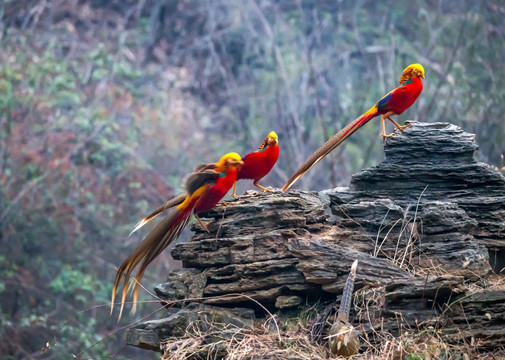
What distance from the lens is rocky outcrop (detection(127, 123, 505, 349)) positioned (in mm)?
3916

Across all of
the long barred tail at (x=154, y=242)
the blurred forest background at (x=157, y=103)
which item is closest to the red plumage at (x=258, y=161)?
the long barred tail at (x=154, y=242)

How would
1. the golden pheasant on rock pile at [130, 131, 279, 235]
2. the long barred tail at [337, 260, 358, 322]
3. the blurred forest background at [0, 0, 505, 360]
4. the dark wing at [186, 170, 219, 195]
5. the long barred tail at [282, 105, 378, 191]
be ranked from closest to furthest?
the long barred tail at [337, 260, 358, 322], the dark wing at [186, 170, 219, 195], the golden pheasant on rock pile at [130, 131, 279, 235], the long barred tail at [282, 105, 378, 191], the blurred forest background at [0, 0, 505, 360]

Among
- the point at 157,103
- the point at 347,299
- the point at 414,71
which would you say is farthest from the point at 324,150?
the point at 157,103

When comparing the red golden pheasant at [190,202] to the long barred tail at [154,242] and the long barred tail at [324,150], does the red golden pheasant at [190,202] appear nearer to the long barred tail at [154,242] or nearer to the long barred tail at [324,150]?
the long barred tail at [154,242]

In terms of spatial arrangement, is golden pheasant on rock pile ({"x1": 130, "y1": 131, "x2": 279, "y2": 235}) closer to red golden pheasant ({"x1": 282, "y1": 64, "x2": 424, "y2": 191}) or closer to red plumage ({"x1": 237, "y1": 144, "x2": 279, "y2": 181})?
red plumage ({"x1": 237, "y1": 144, "x2": 279, "y2": 181})

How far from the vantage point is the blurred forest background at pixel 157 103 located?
1046 cm

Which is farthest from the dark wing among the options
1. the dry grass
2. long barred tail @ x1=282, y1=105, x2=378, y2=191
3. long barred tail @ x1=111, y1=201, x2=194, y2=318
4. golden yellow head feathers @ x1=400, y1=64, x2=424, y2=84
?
golden yellow head feathers @ x1=400, y1=64, x2=424, y2=84

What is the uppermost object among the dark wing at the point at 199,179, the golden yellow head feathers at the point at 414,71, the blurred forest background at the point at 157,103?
the golden yellow head feathers at the point at 414,71

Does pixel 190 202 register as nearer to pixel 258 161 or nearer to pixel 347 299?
pixel 258 161

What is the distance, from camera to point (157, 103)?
12.6 m

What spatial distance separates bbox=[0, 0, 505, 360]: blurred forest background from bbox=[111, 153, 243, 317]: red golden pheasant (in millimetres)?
5469

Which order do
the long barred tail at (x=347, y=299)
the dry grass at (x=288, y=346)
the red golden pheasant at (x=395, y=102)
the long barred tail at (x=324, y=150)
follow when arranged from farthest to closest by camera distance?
1. the red golden pheasant at (x=395, y=102)
2. the long barred tail at (x=324, y=150)
3. the long barred tail at (x=347, y=299)
4. the dry grass at (x=288, y=346)

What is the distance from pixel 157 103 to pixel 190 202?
8.63 m

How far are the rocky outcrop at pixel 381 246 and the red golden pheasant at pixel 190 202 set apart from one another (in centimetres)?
23
